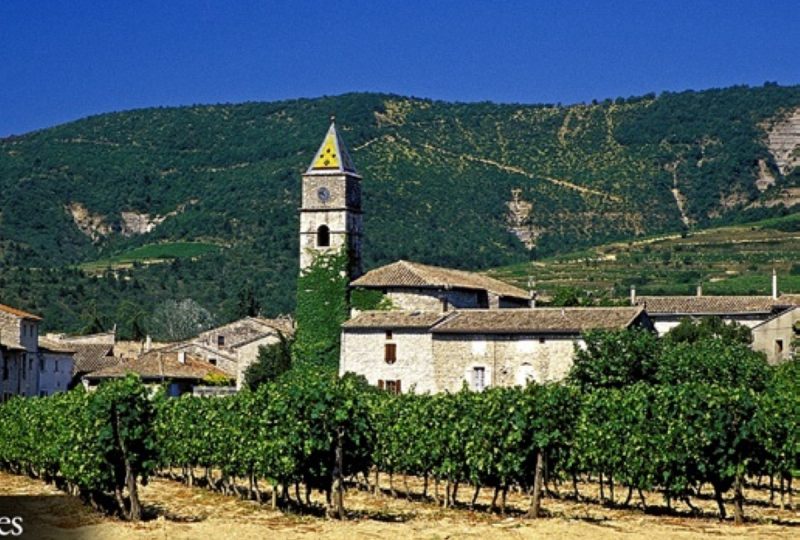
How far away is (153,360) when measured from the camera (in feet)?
252

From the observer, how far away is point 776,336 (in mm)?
72625

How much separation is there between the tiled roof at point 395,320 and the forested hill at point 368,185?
169ft

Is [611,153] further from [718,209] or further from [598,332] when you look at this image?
[598,332]

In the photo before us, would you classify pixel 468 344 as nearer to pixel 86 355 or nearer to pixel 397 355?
pixel 397 355

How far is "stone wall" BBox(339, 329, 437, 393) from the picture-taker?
199 ft

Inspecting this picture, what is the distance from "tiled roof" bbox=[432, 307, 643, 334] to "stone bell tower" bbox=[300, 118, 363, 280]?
26.8 feet

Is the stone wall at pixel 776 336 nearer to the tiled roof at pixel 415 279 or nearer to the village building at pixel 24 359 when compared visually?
the tiled roof at pixel 415 279

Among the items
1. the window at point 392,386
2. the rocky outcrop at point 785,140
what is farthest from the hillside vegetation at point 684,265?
the rocky outcrop at point 785,140

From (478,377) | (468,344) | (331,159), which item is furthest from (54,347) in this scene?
(478,377)

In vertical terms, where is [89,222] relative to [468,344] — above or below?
above

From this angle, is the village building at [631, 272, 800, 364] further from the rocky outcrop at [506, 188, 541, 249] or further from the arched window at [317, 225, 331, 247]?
the rocky outcrop at [506, 188, 541, 249]

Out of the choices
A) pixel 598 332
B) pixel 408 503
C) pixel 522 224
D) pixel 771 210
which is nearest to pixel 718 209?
pixel 771 210

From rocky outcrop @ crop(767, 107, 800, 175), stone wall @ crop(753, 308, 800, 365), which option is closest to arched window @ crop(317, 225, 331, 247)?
stone wall @ crop(753, 308, 800, 365)

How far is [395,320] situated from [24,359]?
20.7 metres
